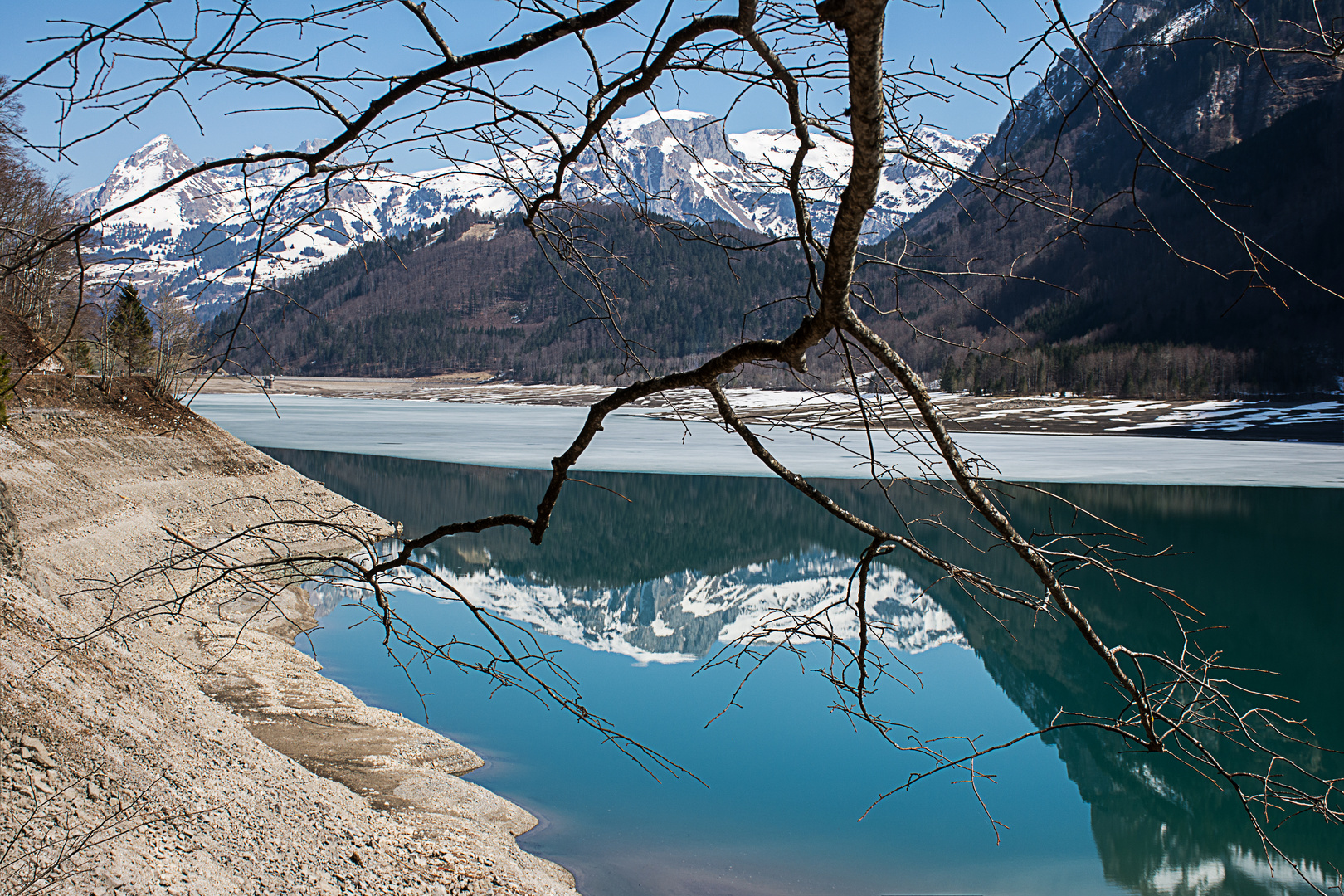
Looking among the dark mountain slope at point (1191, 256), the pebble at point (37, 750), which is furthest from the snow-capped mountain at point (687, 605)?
the dark mountain slope at point (1191, 256)

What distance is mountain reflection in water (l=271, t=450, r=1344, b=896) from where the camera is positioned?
24.9 ft

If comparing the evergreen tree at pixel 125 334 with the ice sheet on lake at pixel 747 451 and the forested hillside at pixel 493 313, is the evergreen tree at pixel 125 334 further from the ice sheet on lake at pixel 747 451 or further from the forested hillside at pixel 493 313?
the forested hillside at pixel 493 313

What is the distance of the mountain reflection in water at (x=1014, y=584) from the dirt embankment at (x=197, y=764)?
8.89 ft

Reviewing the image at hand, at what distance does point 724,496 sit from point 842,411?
24015mm

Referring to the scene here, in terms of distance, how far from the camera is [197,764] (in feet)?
17.3

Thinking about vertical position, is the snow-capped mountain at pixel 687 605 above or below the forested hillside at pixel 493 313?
below

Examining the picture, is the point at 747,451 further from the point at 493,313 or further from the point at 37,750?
the point at 493,313

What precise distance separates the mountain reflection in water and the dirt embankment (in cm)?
271

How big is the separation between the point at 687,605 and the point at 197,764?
9952mm

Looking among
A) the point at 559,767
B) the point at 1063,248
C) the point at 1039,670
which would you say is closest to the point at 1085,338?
the point at 1063,248

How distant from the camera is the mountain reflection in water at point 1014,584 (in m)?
7.58

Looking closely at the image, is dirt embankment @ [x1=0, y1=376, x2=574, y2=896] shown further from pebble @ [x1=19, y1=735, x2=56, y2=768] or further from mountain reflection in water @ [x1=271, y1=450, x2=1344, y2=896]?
mountain reflection in water @ [x1=271, y1=450, x2=1344, y2=896]

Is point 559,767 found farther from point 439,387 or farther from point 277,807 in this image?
point 439,387

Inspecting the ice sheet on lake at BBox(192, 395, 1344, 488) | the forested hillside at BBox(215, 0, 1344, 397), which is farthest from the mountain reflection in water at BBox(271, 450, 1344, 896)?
the forested hillside at BBox(215, 0, 1344, 397)
